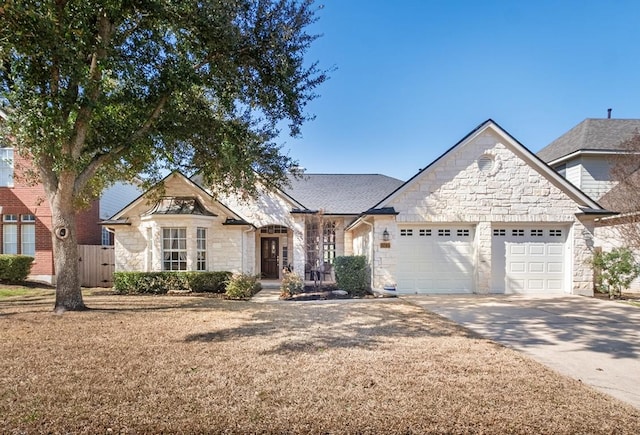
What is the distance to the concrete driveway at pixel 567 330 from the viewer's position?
503 cm

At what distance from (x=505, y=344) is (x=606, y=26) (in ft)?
36.4

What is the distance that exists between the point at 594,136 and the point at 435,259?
473 inches

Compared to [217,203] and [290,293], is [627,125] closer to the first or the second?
[290,293]

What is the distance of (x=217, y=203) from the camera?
15.0m

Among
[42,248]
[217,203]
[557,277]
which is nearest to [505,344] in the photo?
[557,277]

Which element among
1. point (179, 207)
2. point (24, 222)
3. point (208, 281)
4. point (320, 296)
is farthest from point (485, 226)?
point (24, 222)

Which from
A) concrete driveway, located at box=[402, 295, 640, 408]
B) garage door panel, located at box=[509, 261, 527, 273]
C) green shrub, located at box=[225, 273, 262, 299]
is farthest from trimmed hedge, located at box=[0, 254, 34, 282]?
garage door panel, located at box=[509, 261, 527, 273]

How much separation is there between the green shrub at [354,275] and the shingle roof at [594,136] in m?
12.6

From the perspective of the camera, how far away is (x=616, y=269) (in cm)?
1204

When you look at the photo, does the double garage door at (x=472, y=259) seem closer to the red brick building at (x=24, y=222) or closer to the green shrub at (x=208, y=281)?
the green shrub at (x=208, y=281)

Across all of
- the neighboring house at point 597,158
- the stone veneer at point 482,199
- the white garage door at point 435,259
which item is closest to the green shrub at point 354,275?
the stone veneer at point 482,199

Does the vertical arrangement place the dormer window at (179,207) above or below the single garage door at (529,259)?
above

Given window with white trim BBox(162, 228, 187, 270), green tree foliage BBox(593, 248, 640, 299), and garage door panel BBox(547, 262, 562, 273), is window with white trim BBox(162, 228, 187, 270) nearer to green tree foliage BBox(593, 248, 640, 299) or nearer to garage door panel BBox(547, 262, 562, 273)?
garage door panel BBox(547, 262, 562, 273)

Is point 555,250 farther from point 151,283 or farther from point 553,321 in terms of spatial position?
point 151,283
